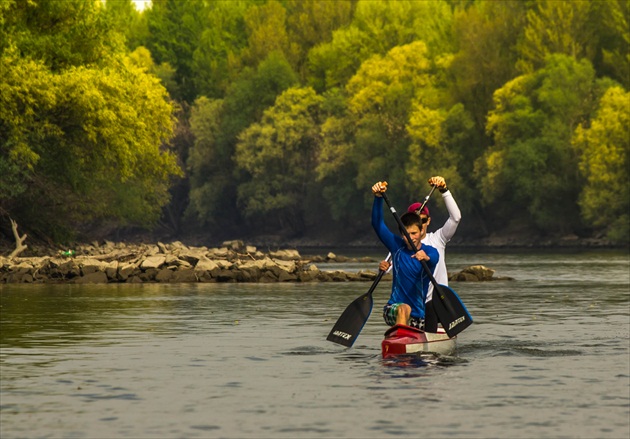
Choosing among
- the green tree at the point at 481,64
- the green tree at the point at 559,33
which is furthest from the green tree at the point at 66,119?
the green tree at the point at 481,64

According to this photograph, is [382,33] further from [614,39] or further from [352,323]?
[352,323]

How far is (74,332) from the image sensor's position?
26000mm

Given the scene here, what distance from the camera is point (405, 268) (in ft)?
66.0

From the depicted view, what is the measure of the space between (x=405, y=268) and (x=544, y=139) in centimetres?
8175

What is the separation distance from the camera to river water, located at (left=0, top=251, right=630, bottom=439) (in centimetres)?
1424

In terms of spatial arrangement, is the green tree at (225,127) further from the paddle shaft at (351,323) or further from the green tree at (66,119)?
the paddle shaft at (351,323)

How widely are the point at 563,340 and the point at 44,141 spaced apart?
3703 centimetres

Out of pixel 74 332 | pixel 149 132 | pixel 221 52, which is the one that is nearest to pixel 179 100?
pixel 221 52

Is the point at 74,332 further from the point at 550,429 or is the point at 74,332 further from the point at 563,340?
the point at 550,429

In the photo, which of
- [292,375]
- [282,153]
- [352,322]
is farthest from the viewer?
[282,153]

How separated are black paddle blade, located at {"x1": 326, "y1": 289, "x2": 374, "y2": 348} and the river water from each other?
278 mm

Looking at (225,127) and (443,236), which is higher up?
(225,127)

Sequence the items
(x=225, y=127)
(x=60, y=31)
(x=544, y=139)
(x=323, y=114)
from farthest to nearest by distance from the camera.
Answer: (x=225, y=127) < (x=323, y=114) < (x=544, y=139) < (x=60, y=31)

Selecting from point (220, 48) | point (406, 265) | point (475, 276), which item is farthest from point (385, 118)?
point (406, 265)
